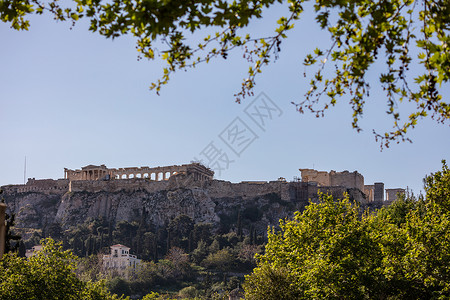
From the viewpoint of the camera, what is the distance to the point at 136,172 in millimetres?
87188

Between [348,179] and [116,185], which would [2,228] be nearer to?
[348,179]

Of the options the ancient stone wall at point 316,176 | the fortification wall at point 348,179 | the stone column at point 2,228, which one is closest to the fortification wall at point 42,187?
the ancient stone wall at point 316,176

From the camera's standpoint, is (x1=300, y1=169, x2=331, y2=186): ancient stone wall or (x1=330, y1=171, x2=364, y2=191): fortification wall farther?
(x1=300, y1=169, x2=331, y2=186): ancient stone wall

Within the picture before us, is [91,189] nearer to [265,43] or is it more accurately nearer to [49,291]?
[49,291]

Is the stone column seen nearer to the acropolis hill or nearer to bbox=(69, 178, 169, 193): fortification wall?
the acropolis hill

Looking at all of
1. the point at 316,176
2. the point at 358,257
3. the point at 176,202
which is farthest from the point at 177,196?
the point at 358,257

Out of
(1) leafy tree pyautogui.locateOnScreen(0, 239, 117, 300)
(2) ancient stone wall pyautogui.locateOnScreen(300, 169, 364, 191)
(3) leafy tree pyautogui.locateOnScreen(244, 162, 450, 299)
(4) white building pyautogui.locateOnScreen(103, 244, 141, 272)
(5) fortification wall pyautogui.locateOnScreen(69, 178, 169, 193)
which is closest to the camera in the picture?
(3) leafy tree pyautogui.locateOnScreen(244, 162, 450, 299)

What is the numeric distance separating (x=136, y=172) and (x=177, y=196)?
521 inches

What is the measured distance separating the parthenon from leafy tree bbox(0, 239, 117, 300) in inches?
2231

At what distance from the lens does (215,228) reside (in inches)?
2876

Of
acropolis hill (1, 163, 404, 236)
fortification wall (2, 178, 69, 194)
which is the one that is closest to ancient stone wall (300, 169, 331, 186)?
acropolis hill (1, 163, 404, 236)

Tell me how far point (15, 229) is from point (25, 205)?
7.70m

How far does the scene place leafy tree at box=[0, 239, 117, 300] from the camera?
19266 millimetres

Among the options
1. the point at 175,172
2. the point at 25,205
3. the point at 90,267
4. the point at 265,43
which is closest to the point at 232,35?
the point at 265,43
